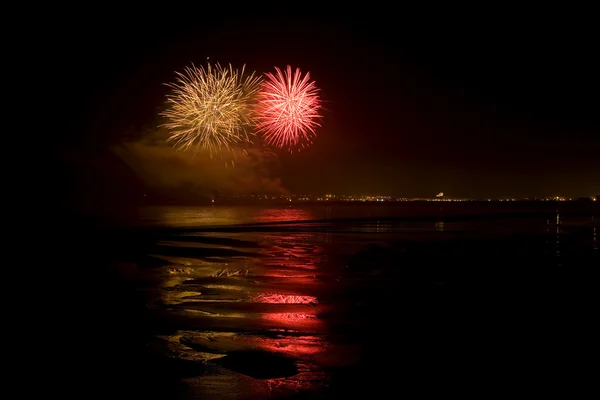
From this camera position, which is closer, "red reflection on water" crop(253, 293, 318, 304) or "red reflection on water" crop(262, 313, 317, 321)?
"red reflection on water" crop(262, 313, 317, 321)

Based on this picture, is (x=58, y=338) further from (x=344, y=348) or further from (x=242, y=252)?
(x=242, y=252)

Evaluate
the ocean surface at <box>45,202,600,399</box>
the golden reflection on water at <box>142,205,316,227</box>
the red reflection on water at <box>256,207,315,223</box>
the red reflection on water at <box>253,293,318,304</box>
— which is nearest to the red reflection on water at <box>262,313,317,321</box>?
the ocean surface at <box>45,202,600,399</box>

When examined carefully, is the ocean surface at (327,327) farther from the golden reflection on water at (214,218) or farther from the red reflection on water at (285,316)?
the golden reflection on water at (214,218)

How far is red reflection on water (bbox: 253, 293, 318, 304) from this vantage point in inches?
465

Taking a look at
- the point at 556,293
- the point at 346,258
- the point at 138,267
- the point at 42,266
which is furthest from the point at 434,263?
the point at 42,266

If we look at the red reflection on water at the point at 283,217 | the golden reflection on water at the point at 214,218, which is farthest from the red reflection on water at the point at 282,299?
the red reflection on water at the point at 283,217

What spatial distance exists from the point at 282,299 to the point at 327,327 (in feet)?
9.62

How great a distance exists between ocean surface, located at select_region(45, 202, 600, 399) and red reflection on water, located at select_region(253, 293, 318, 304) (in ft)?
0.15

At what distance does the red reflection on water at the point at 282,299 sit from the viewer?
11.8m

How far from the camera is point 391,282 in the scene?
14.6 m

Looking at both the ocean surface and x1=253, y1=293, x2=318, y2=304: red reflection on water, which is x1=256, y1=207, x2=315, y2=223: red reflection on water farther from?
x1=253, y1=293, x2=318, y2=304: red reflection on water

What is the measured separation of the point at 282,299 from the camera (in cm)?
1216

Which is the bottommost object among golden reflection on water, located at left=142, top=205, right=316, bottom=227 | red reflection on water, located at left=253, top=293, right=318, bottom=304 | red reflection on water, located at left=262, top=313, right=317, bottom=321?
red reflection on water, located at left=262, top=313, right=317, bottom=321

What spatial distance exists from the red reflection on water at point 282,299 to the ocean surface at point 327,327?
0.05 meters
